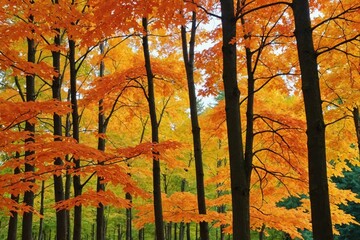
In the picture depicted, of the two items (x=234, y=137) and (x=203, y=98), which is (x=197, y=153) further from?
(x=234, y=137)

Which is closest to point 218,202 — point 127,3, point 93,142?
point 127,3

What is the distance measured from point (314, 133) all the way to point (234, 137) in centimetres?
166

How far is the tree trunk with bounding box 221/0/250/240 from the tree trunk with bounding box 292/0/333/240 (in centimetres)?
141

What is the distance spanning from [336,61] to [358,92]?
1157mm

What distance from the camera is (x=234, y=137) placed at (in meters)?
5.46

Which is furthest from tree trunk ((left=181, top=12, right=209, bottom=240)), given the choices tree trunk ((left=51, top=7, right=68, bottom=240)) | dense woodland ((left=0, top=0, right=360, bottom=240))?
tree trunk ((left=51, top=7, right=68, bottom=240))

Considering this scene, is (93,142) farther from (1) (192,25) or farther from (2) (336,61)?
(2) (336,61)

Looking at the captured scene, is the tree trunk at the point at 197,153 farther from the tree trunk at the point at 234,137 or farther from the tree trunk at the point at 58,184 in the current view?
the tree trunk at the point at 234,137

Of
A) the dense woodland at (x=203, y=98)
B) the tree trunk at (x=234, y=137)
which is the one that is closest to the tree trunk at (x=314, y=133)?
the dense woodland at (x=203, y=98)

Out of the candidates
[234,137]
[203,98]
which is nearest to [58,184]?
[203,98]

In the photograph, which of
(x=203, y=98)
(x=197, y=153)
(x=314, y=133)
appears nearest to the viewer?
(x=314, y=133)

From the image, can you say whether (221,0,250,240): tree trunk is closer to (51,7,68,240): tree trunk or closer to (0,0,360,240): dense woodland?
(0,0,360,240): dense woodland

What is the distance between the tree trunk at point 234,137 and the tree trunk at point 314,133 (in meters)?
1.41

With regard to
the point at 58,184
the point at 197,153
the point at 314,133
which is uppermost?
the point at 197,153
